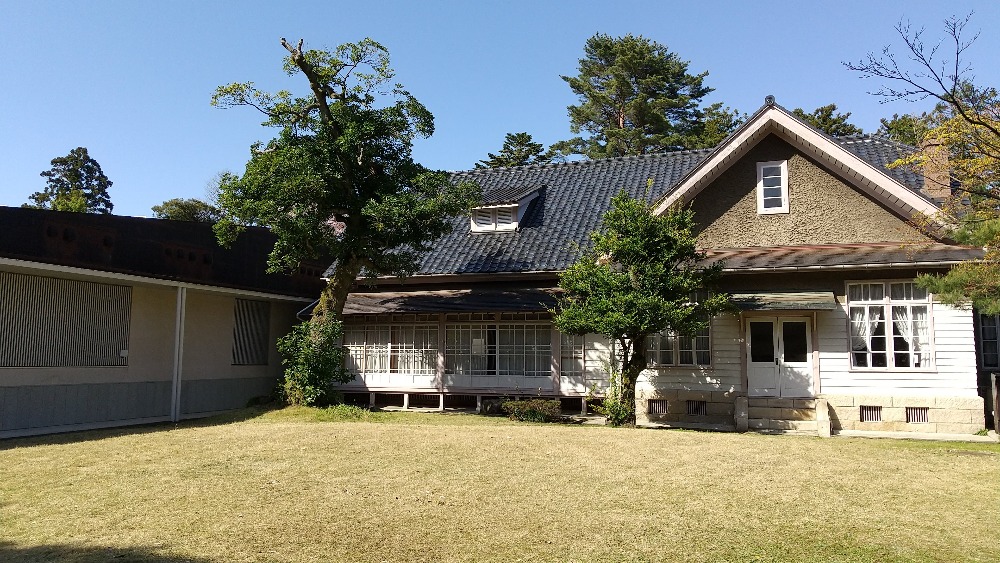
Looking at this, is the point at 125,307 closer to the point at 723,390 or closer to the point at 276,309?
the point at 276,309

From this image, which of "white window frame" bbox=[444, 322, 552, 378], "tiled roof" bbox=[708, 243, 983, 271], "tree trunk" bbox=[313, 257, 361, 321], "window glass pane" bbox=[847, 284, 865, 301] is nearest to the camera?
"tiled roof" bbox=[708, 243, 983, 271]

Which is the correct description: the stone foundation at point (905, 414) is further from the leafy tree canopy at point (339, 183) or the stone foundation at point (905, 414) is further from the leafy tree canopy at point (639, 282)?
the leafy tree canopy at point (339, 183)

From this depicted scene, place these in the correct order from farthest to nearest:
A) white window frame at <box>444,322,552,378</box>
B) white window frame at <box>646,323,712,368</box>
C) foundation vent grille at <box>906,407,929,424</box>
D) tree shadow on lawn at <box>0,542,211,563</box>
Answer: white window frame at <box>444,322,552,378</box> → white window frame at <box>646,323,712,368</box> → foundation vent grille at <box>906,407,929,424</box> → tree shadow on lawn at <box>0,542,211,563</box>

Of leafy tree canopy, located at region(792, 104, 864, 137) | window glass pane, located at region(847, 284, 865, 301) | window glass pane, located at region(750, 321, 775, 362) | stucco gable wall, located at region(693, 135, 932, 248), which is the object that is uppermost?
leafy tree canopy, located at region(792, 104, 864, 137)

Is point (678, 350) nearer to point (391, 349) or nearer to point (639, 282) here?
point (639, 282)

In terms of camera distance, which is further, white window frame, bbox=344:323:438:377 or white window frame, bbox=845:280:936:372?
white window frame, bbox=344:323:438:377

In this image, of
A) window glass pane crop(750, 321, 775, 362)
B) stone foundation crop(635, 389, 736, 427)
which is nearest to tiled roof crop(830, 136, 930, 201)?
window glass pane crop(750, 321, 775, 362)

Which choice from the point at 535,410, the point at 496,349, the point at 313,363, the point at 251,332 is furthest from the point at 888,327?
the point at 251,332

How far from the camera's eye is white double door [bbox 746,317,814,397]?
50.9 ft

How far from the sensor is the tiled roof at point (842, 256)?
14453 millimetres

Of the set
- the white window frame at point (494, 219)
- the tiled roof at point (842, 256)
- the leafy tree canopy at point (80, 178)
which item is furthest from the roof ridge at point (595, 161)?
the leafy tree canopy at point (80, 178)

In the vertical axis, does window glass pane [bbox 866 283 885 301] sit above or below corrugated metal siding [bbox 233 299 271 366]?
above

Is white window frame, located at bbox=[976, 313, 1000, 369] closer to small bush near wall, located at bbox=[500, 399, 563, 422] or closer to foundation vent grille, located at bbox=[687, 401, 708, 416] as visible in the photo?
foundation vent grille, located at bbox=[687, 401, 708, 416]

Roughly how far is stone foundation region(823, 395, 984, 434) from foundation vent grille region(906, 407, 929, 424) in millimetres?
58
